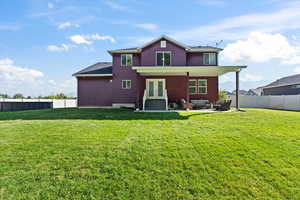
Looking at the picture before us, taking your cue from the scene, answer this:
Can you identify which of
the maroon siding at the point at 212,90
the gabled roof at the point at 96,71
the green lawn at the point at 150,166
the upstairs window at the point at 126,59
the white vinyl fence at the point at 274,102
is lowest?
the green lawn at the point at 150,166

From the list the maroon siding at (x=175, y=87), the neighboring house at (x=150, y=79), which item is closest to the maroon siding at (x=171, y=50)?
the neighboring house at (x=150, y=79)

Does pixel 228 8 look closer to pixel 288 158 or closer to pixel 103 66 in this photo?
pixel 288 158

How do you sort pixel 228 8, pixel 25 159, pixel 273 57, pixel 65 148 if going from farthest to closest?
pixel 273 57 → pixel 228 8 → pixel 65 148 → pixel 25 159

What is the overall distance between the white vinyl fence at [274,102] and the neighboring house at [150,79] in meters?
7.98

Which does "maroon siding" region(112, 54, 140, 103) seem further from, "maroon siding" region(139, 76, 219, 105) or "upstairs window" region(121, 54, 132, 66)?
"maroon siding" region(139, 76, 219, 105)

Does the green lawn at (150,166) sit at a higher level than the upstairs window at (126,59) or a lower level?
lower

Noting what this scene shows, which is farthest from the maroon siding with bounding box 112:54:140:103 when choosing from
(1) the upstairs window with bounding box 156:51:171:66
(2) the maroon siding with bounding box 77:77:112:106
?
(1) the upstairs window with bounding box 156:51:171:66

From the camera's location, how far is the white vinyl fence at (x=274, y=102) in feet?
54.9

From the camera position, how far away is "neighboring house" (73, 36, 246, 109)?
15.3m

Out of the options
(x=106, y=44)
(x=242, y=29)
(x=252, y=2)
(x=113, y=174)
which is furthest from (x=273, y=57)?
(x=113, y=174)

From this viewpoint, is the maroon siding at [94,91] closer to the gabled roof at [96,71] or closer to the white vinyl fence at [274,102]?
the gabled roof at [96,71]

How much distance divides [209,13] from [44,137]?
39.6 feet

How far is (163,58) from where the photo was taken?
1535cm

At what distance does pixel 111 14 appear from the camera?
40.8ft
